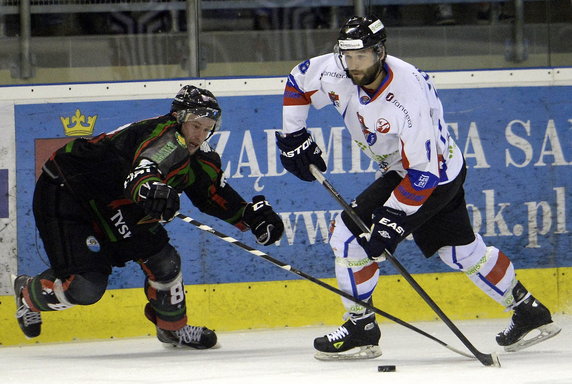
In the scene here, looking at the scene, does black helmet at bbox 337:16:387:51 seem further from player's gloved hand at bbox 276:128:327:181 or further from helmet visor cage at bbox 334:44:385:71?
player's gloved hand at bbox 276:128:327:181

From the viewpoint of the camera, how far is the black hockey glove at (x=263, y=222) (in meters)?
4.41

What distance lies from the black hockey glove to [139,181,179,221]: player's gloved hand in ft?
1.63

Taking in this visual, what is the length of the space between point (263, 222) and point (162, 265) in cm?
45

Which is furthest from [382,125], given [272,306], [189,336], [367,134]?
[272,306]

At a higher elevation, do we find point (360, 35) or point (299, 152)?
point (360, 35)

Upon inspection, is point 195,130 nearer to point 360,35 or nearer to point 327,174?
point 360,35

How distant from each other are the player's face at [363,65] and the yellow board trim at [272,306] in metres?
1.55

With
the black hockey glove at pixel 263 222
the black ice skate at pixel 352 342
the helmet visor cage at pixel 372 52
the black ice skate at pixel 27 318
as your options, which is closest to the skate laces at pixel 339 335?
the black ice skate at pixel 352 342

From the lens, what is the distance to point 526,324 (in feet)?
13.9

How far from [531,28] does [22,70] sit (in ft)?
7.70

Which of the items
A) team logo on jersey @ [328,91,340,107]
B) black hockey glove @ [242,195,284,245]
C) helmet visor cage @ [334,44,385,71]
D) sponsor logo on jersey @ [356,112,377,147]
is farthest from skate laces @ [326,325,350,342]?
helmet visor cage @ [334,44,385,71]

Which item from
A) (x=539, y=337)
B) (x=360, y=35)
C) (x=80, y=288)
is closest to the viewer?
(x=360, y=35)

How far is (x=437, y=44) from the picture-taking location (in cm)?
544

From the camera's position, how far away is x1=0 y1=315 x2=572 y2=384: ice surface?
3.71m
